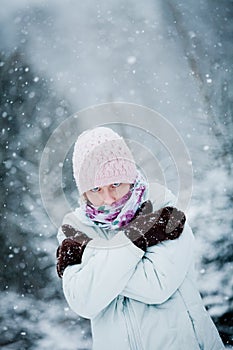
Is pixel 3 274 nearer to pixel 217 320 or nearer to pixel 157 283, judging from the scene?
pixel 217 320

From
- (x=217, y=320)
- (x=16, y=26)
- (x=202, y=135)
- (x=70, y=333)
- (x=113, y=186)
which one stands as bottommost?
(x=70, y=333)

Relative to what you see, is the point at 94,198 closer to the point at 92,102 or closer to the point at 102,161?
the point at 102,161

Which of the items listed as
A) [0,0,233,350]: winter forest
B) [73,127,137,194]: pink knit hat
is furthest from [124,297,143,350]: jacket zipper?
[0,0,233,350]: winter forest

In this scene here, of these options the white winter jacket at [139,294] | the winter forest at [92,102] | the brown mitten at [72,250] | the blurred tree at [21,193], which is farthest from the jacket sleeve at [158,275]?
the blurred tree at [21,193]

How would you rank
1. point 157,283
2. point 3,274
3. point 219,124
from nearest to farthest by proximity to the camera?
point 157,283
point 219,124
point 3,274

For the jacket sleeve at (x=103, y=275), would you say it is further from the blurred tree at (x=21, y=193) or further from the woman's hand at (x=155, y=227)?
the blurred tree at (x=21, y=193)

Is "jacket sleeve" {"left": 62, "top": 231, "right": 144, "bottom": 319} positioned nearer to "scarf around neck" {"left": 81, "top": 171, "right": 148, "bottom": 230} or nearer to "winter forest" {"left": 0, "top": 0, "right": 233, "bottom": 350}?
"scarf around neck" {"left": 81, "top": 171, "right": 148, "bottom": 230}

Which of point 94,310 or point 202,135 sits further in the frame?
point 202,135

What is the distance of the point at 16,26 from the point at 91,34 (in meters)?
0.27

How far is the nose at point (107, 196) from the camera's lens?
42.1 inches

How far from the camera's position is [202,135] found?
1.67 meters

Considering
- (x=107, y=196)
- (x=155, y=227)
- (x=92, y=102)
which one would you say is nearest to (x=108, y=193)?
(x=107, y=196)

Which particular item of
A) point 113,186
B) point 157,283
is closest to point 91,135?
point 113,186

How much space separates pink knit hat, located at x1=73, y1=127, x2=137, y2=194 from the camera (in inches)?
42.2
